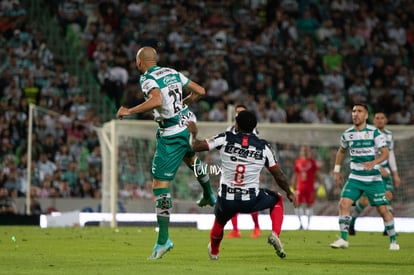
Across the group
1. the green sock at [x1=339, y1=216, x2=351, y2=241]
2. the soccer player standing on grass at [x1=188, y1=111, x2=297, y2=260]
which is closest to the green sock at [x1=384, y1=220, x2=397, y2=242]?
the green sock at [x1=339, y1=216, x2=351, y2=241]

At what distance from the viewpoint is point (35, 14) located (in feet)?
107

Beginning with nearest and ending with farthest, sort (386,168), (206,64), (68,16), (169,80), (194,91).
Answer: (169,80) → (194,91) → (386,168) → (206,64) → (68,16)

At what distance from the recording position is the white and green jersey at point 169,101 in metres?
13.4

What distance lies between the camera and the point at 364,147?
1698 cm

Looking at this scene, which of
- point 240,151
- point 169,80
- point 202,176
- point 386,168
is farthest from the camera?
point 386,168

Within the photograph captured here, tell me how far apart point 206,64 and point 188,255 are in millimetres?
17850

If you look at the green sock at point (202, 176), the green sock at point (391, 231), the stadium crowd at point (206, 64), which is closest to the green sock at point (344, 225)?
the green sock at point (391, 231)

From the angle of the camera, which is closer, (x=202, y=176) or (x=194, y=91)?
(x=194, y=91)

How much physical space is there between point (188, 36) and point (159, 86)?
2005cm

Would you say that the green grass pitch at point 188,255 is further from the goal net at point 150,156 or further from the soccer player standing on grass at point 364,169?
the goal net at point 150,156

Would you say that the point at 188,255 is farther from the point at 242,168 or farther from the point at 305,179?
the point at 305,179

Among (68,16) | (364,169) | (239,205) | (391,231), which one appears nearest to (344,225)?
(391,231)

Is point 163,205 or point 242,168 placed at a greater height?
point 242,168

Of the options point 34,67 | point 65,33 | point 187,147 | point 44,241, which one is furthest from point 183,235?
point 65,33
